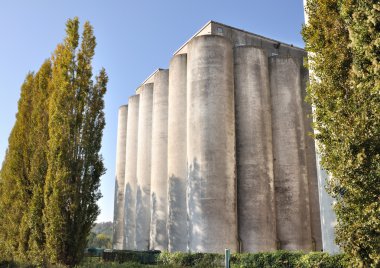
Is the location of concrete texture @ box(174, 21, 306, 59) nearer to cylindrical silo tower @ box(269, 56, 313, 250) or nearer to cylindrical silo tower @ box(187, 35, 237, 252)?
cylindrical silo tower @ box(269, 56, 313, 250)

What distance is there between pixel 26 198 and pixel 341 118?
17.8m

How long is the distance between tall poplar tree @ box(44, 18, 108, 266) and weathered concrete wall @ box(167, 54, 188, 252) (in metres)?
11.6

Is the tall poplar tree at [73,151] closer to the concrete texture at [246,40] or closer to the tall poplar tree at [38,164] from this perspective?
the tall poplar tree at [38,164]

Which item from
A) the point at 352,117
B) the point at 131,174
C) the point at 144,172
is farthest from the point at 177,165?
the point at 352,117

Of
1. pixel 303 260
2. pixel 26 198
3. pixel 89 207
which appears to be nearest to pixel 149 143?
pixel 26 198

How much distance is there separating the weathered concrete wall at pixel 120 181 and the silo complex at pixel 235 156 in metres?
13.0

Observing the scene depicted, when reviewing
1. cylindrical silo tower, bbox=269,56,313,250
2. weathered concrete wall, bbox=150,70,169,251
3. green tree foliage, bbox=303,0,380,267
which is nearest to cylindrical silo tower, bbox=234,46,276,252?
cylindrical silo tower, bbox=269,56,313,250

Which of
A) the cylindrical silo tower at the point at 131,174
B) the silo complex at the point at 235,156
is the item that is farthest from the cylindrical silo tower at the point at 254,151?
the cylindrical silo tower at the point at 131,174

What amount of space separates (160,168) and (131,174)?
9992 millimetres

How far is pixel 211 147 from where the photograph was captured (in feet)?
82.9

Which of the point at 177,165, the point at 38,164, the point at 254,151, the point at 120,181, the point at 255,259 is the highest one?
the point at 120,181

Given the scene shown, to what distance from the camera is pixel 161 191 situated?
32.9m

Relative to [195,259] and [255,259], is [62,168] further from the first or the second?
[255,259]

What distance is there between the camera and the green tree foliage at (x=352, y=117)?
8.56 m
